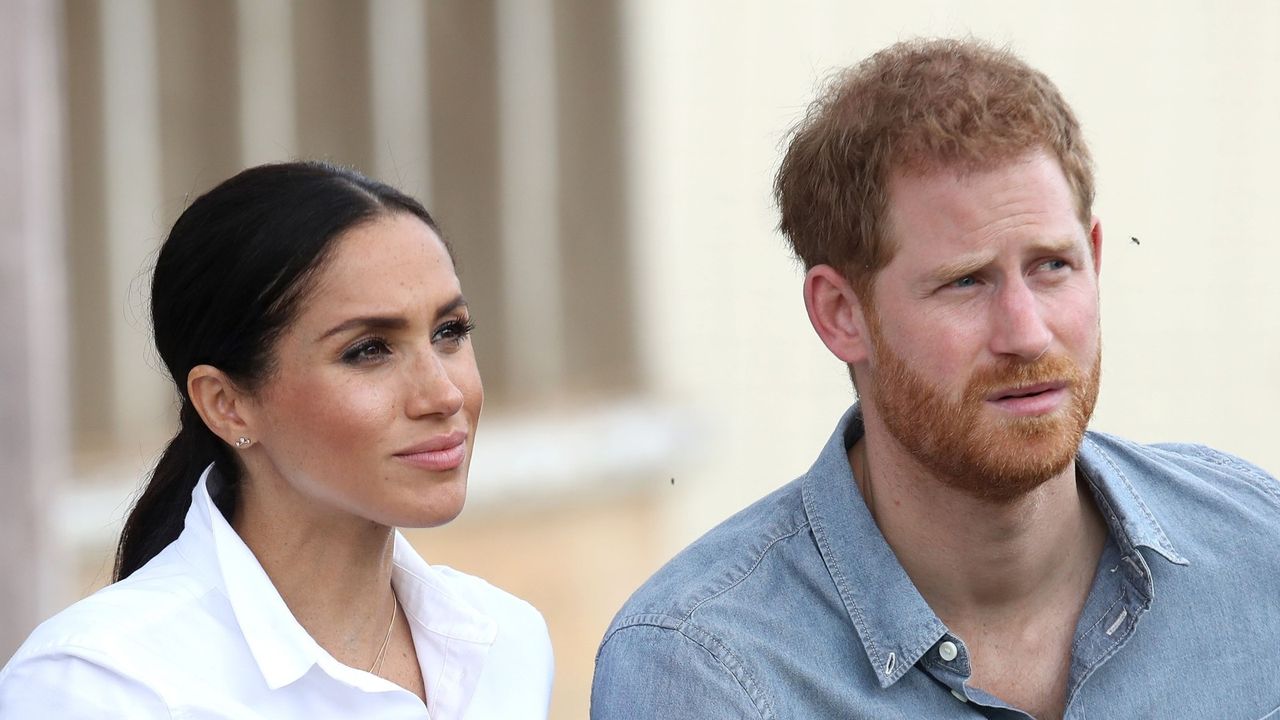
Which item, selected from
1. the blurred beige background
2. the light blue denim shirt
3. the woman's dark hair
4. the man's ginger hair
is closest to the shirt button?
the light blue denim shirt

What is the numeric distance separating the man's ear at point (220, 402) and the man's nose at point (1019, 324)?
2.93ft

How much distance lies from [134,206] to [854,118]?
8.29 ft

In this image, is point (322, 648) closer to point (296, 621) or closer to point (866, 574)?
point (296, 621)

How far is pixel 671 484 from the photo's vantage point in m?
4.77

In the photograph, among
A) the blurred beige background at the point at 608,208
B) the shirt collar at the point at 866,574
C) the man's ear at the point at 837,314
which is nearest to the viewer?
the shirt collar at the point at 866,574

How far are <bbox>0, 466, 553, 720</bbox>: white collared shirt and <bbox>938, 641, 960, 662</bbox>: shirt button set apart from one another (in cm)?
53

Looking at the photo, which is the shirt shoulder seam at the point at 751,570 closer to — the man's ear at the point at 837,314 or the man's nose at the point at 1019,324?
the man's ear at the point at 837,314

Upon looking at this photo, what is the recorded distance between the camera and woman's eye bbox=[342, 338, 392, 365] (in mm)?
2129

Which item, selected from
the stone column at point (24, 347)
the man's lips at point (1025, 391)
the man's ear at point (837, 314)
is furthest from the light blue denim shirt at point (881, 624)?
the stone column at point (24, 347)

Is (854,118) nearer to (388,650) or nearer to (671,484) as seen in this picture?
(388,650)

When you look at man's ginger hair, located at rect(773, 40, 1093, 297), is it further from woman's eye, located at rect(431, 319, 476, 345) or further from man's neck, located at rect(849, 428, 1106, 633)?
woman's eye, located at rect(431, 319, 476, 345)

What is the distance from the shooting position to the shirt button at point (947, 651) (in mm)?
2201

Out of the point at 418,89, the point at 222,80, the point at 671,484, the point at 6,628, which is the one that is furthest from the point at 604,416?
the point at 6,628

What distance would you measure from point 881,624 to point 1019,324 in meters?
0.40
